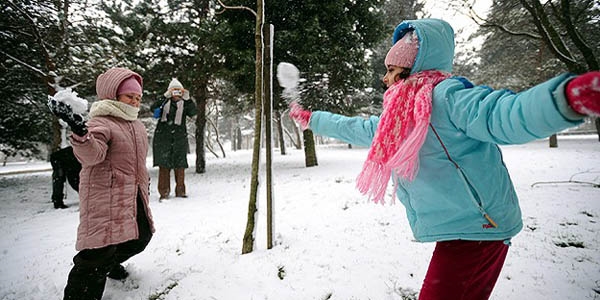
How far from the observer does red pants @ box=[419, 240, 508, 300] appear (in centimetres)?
125

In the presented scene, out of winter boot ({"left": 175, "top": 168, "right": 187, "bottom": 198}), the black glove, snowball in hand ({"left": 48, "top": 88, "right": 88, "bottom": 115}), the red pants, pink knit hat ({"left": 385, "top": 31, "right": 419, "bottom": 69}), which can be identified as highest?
pink knit hat ({"left": 385, "top": 31, "right": 419, "bottom": 69})

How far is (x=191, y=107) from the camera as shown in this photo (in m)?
6.24

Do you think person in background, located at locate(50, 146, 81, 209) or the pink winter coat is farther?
person in background, located at locate(50, 146, 81, 209)

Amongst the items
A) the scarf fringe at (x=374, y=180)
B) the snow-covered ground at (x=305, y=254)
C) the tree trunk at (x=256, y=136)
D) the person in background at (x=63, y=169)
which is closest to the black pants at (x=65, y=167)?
the person in background at (x=63, y=169)

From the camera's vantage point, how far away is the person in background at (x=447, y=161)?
3.86 ft

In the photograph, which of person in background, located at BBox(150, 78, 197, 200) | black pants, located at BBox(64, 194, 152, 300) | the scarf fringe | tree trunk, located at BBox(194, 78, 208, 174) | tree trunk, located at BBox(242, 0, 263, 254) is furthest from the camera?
tree trunk, located at BBox(194, 78, 208, 174)

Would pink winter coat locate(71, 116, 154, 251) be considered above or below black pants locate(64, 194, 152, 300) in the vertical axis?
above

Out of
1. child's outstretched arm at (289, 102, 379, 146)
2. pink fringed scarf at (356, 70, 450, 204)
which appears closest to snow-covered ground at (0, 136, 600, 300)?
pink fringed scarf at (356, 70, 450, 204)

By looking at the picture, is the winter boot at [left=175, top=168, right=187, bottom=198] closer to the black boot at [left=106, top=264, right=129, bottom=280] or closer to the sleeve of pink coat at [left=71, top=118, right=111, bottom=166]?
the black boot at [left=106, top=264, right=129, bottom=280]

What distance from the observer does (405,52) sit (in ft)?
4.86

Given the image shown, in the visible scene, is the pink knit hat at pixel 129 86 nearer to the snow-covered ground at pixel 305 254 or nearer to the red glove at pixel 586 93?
the snow-covered ground at pixel 305 254

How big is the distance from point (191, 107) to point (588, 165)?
1166cm

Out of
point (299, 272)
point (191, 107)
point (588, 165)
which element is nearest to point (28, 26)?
point (191, 107)

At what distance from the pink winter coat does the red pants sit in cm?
220
